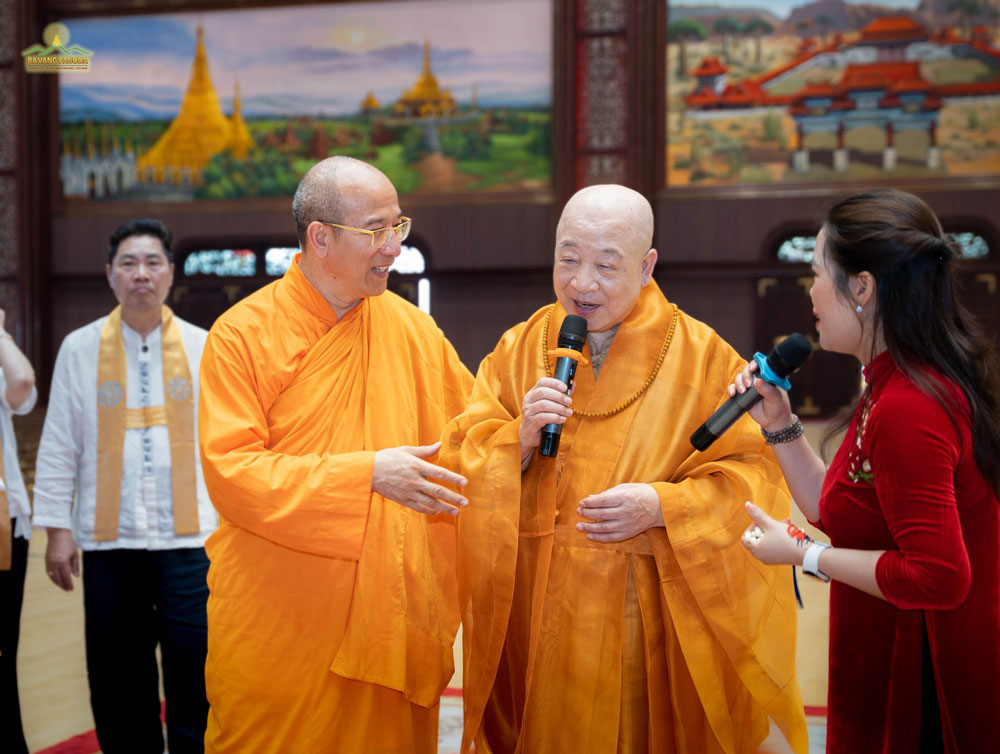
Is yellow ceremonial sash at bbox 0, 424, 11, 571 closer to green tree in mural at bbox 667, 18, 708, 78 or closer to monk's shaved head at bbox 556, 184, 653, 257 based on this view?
monk's shaved head at bbox 556, 184, 653, 257

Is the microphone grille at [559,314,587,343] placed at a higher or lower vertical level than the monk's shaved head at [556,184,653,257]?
lower

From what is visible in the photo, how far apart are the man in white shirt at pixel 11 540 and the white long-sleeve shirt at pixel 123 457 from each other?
2.6 inches

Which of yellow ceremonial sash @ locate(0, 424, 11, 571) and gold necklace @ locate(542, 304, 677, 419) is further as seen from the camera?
yellow ceremonial sash @ locate(0, 424, 11, 571)

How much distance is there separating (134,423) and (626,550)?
1713 millimetres

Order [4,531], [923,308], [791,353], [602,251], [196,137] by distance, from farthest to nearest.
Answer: [196,137]
[4,531]
[602,251]
[791,353]
[923,308]

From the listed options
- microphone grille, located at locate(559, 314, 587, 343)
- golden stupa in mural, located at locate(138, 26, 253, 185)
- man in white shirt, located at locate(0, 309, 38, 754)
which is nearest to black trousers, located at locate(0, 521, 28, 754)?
man in white shirt, located at locate(0, 309, 38, 754)

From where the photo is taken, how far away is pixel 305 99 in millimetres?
9305

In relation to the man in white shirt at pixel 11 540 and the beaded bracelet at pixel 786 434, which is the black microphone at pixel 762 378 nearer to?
the beaded bracelet at pixel 786 434

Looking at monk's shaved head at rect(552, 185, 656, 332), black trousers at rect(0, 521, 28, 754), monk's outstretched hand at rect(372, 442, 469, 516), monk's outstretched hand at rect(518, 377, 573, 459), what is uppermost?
monk's shaved head at rect(552, 185, 656, 332)

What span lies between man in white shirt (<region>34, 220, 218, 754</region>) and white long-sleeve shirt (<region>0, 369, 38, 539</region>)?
1.8 inches

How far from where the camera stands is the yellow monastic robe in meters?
1.81

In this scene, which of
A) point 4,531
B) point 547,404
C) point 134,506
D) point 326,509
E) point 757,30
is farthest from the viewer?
point 757,30

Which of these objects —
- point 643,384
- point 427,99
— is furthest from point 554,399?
point 427,99

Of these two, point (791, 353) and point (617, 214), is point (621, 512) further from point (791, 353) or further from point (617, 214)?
point (617, 214)
